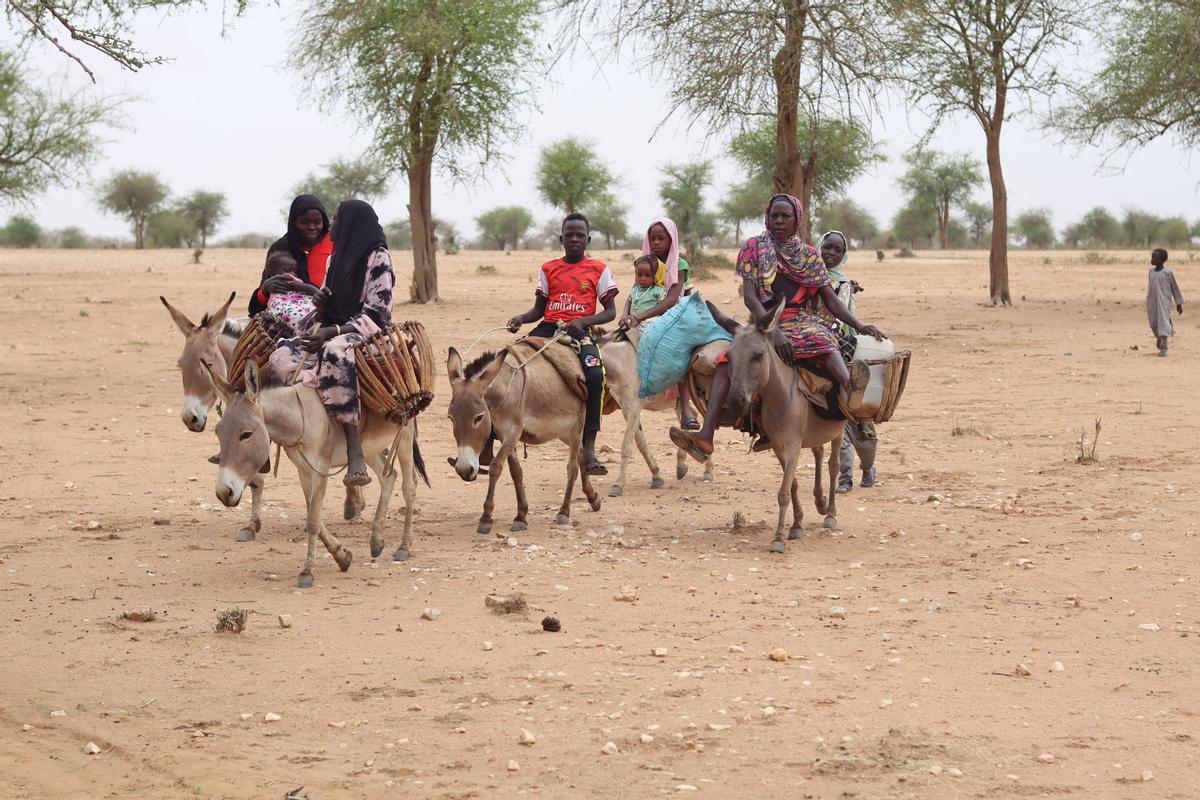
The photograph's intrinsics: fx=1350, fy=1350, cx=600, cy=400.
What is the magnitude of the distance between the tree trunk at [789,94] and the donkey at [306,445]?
34.6ft

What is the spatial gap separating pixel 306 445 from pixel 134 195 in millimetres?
70836

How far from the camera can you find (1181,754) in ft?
16.8

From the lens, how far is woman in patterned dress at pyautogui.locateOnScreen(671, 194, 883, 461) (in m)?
8.77

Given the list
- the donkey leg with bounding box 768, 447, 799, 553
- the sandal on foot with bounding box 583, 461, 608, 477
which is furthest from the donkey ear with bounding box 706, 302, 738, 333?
the sandal on foot with bounding box 583, 461, 608, 477

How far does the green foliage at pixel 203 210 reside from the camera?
A: 79.4m

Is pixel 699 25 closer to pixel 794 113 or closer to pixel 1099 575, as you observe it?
pixel 794 113

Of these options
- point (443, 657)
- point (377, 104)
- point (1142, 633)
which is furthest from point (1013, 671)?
point (377, 104)

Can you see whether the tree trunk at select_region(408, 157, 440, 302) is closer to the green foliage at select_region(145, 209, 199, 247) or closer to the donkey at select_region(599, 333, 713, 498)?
the donkey at select_region(599, 333, 713, 498)

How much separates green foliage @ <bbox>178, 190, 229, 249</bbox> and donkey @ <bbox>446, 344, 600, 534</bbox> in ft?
242

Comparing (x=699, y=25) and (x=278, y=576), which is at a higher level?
(x=699, y=25)

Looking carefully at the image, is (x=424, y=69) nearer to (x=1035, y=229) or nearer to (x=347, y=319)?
(x=347, y=319)

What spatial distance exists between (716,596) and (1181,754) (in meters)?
2.89

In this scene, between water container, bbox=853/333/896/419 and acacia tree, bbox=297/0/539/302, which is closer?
water container, bbox=853/333/896/419

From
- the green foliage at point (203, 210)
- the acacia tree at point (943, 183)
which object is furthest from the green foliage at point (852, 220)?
the green foliage at point (203, 210)
